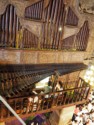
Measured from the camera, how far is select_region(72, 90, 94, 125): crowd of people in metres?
11.2

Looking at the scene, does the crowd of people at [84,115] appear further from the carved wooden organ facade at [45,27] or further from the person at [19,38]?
the person at [19,38]

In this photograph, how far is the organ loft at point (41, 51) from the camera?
23.1 ft

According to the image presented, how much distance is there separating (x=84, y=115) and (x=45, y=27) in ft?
25.1

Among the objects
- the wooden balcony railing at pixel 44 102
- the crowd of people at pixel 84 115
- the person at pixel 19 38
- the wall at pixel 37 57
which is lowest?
the crowd of people at pixel 84 115

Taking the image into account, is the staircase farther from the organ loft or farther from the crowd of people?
the crowd of people

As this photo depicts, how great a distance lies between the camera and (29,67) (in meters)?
8.59

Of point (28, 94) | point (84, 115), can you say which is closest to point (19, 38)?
point (28, 94)

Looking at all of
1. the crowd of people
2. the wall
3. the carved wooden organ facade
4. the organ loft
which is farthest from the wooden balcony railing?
the carved wooden organ facade

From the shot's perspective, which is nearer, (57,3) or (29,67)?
(57,3)

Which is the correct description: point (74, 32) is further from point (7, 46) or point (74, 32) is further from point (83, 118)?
point (83, 118)

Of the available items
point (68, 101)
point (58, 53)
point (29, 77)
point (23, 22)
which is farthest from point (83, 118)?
point (23, 22)

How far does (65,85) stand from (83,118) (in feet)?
10.4

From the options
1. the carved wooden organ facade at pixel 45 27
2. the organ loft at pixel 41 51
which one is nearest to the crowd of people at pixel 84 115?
the organ loft at pixel 41 51

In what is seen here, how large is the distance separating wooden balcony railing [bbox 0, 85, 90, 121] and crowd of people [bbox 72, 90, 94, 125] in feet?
7.79
